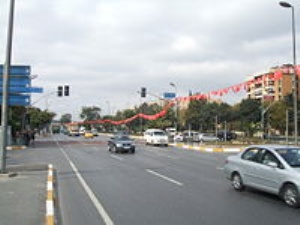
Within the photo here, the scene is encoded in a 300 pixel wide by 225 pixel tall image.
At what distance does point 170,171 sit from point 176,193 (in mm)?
6507

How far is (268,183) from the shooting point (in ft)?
35.8

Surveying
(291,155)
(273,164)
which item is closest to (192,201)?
(273,164)

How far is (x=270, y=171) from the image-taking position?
1082 cm

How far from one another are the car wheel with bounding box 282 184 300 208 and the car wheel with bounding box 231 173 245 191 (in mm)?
2101

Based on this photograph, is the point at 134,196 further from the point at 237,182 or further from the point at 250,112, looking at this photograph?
the point at 250,112

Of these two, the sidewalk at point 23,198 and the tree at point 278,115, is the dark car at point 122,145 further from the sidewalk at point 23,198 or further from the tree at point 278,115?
the tree at point 278,115

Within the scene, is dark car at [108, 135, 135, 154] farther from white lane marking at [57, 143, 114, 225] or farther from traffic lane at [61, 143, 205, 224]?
white lane marking at [57, 143, 114, 225]

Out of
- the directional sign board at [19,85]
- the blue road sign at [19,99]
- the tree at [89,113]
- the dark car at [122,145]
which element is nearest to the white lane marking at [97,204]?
the dark car at [122,145]

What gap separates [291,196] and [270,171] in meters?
0.97

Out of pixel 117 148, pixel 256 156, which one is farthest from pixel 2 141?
pixel 117 148

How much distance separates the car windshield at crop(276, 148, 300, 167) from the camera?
10672 millimetres

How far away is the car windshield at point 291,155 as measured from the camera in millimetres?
10672

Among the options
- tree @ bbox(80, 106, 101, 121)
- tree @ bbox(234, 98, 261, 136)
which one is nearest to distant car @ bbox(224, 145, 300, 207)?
tree @ bbox(234, 98, 261, 136)

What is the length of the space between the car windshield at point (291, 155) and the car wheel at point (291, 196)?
64 cm
